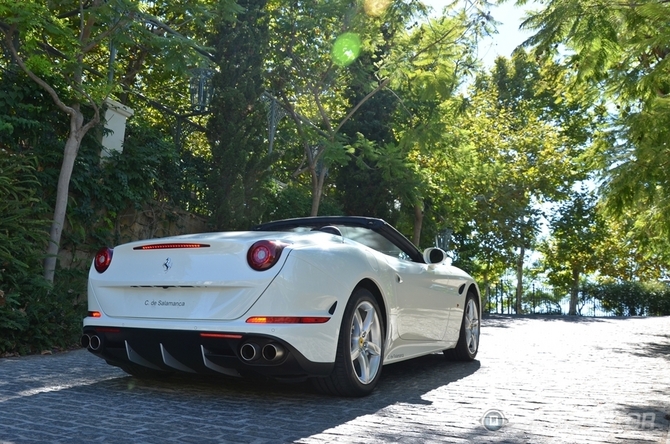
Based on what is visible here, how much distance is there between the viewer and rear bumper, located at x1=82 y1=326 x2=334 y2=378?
16.0 feet

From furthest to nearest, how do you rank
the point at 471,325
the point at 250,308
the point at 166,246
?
the point at 471,325
the point at 166,246
the point at 250,308

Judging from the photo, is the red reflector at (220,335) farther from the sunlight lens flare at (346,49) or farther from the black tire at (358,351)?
the sunlight lens flare at (346,49)

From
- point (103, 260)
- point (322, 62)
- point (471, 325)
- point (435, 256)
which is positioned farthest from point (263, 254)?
point (322, 62)

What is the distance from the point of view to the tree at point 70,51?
370 inches

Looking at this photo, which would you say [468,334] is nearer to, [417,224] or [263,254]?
[263,254]

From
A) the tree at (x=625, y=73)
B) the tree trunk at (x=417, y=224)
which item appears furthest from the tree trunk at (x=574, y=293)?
the tree at (x=625, y=73)

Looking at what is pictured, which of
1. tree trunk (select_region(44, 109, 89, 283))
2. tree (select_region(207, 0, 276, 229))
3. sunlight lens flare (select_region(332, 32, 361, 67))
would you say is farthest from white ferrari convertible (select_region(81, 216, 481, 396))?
sunlight lens flare (select_region(332, 32, 361, 67))

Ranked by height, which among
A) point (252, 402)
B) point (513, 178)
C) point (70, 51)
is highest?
point (513, 178)

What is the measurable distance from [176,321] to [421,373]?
280 centimetres

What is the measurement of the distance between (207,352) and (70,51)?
246 inches

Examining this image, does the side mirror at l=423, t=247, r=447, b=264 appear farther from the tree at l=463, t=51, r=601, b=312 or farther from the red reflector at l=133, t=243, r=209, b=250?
the tree at l=463, t=51, r=601, b=312

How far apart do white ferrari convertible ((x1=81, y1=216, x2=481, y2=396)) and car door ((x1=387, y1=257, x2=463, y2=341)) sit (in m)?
0.16

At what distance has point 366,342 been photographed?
18.4ft

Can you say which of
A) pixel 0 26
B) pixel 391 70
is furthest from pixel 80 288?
pixel 391 70
